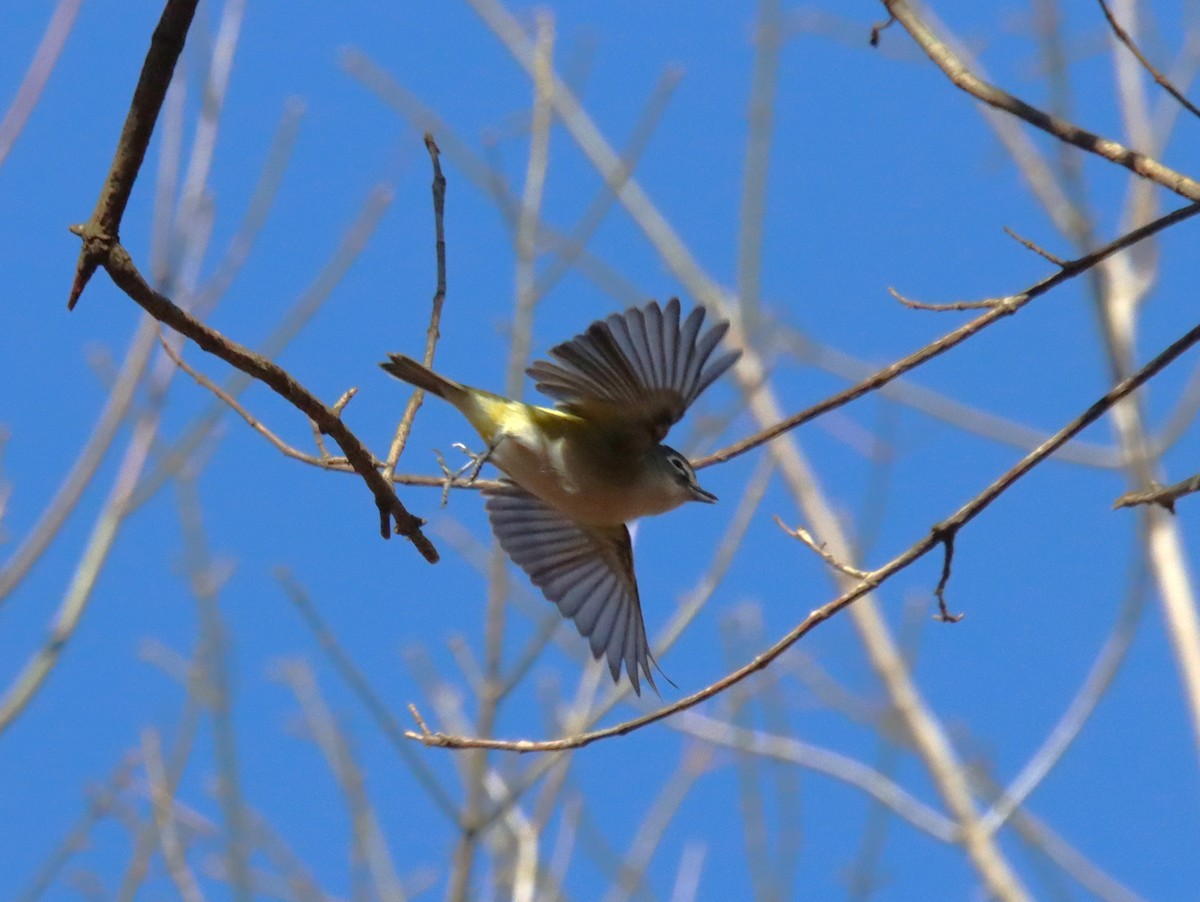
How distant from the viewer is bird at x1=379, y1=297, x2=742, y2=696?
2.90 metres

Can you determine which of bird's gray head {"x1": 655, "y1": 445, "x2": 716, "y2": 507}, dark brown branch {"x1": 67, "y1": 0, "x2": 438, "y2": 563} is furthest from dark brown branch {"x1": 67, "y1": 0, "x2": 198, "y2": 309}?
bird's gray head {"x1": 655, "y1": 445, "x2": 716, "y2": 507}

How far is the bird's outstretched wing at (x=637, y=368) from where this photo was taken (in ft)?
9.43

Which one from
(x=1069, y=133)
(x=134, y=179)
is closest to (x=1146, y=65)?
(x=1069, y=133)

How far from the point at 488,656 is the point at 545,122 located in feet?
5.68

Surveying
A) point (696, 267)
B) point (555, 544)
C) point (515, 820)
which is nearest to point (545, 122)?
point (696, 267)

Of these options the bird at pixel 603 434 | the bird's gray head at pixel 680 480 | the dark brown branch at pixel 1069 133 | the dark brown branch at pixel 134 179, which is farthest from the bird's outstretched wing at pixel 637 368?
the dark brown branch at pixel 134 179

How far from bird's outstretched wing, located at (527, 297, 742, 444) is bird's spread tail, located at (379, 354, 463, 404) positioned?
0.64ft

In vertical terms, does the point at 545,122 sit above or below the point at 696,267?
below

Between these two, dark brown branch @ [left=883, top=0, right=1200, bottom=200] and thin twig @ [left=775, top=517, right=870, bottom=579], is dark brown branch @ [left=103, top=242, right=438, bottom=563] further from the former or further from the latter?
dark brown branch @ [left=883, top=0, right=1200, bottom=200]

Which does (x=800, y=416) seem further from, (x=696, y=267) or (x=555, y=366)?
(x=696, y=267)

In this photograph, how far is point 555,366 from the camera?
2.99 meters

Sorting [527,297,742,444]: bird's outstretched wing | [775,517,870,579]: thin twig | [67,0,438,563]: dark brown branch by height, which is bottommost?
[67,0,438,563]: dark brown branch

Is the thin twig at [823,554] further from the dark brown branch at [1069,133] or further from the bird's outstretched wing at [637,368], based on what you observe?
the dark brown branch at [1069,133]

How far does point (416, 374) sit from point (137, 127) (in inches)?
52.9
